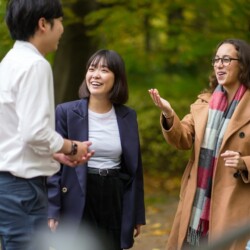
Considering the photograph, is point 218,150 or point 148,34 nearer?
point 218,150

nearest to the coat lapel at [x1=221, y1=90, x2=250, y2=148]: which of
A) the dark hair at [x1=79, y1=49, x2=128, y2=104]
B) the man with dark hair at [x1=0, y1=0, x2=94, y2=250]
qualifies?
the dark hair at [x1=79, y1=49, x2=128, y2=104]

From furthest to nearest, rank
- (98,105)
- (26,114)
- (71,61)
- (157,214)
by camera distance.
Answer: (157,214) → (71,61) → (98,105) → (26,114)

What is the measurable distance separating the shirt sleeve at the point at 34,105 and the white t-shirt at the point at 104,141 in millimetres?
1097

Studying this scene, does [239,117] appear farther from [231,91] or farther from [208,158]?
[208,158]

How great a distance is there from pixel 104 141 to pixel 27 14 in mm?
1229

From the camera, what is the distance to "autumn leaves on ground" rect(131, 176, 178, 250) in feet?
23.8

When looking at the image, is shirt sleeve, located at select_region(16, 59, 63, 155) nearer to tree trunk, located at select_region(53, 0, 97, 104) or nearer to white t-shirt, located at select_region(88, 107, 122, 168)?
white t-shirt, located at select_region(88, 107, 122, 168)

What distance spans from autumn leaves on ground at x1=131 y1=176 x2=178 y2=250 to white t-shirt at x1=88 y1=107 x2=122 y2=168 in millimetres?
3063

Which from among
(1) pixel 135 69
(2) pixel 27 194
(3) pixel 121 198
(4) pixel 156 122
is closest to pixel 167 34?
(1) pixel 135 69

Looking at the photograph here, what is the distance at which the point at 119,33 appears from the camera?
26.7 feet

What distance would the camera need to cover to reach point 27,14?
308cm

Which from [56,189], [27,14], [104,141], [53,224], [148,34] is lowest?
[53,224]

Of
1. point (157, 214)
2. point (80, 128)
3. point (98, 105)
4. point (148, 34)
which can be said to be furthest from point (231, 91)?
point (148, 34)

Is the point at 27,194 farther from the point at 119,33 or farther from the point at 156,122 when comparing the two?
the point at 156,122
